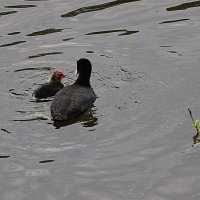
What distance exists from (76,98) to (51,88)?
116cm

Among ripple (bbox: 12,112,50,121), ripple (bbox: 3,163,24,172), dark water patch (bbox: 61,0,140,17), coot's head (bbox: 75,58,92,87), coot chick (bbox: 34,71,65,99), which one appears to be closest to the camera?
ripple (bbox: 3,163,24,172)

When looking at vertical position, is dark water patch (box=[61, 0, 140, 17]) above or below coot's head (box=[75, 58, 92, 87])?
above

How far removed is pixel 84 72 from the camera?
38.9 ft

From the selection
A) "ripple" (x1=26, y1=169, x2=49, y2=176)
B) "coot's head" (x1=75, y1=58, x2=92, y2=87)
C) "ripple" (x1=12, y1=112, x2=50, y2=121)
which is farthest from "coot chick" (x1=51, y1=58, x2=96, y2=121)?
"ripple" (x1=26, y1=169, x2=49, y2=176)

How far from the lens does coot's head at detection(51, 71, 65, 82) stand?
12148 mm

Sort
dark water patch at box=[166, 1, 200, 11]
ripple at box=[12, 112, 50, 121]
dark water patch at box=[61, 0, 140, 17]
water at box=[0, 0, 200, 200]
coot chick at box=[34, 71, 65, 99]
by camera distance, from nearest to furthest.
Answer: water at box=[0, 0, 200, 200] → ripple at box=[12, 112, 50, 121] → coot chick at box=[34, 71, 65, 99] → dark water patch at box=[166, 1, 200, 11] → dark water patch at box=[61, 0, 140, 17]

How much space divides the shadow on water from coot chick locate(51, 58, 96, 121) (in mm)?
73

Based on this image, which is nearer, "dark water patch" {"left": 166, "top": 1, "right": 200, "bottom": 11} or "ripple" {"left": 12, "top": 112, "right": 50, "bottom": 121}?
"ripple" {"left": 12, "top": 112, "right": 50, "bottom": 121}

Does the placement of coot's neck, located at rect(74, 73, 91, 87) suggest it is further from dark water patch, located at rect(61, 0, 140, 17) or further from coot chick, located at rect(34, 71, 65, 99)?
dark water patch, located at rect(61, 0, 140, 17)

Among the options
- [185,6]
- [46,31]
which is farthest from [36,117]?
[185,6]

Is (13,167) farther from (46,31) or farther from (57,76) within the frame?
(46,31)

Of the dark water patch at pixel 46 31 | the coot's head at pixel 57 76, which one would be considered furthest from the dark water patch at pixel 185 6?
the coot's head at pixel 57 76

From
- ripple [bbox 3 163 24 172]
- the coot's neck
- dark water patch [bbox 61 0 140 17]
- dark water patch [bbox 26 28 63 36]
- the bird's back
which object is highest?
dark water patch [bbox 61 0 140 17]

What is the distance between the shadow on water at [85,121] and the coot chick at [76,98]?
7cm
